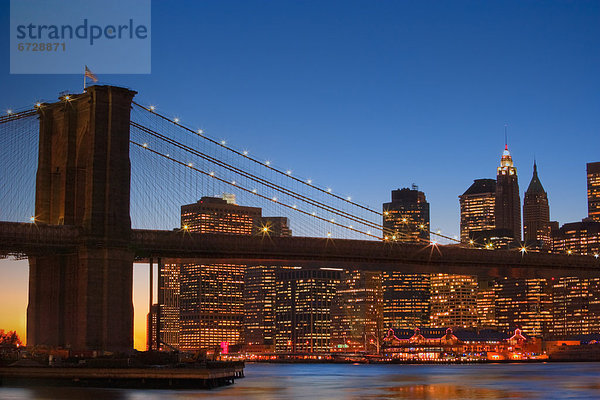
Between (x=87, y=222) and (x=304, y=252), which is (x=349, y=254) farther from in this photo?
(x=87, y=222)


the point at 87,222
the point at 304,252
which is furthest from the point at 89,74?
the point at 304,252

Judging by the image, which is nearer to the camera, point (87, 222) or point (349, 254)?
point (87, 222)

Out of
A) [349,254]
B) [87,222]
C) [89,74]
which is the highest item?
[89,74]

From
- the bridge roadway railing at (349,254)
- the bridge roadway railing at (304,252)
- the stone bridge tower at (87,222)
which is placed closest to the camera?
the stone bridge tower at (87,222)

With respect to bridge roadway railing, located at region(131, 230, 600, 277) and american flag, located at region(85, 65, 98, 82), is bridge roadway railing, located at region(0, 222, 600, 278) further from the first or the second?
american flag, located at region(85, 65, 98, 82)

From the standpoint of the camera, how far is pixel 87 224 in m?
65.6

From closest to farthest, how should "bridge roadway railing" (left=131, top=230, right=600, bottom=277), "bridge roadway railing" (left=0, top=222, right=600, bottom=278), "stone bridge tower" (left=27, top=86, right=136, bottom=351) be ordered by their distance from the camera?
"stone bridge tower" (left=27, top=86, right=136, bottom=351) < "bridge roadway railing" (left=0, top=222, right=600, bottom=278) < "bridge roadway railing" (left=131, top=230, right=600, bottom=277)

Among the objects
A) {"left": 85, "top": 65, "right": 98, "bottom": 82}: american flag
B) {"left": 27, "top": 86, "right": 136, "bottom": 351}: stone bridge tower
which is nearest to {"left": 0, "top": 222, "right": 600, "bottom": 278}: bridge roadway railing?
{"left": 27, "top": 86, "right": 136, "bottom": 351}: stone bridge tower

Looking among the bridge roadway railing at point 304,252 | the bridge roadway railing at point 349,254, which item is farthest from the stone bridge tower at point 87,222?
the bridge roadway railing at point 349,254

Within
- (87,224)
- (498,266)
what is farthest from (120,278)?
(498,266)

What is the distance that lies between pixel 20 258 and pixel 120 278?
324 inches

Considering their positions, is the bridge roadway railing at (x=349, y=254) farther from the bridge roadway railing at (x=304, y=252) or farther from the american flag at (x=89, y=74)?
the american flag at (x=89, y=74)

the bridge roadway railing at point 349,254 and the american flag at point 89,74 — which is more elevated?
the american flag at point 89,74

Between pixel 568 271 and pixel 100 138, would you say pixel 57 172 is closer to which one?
pixel 100 138
